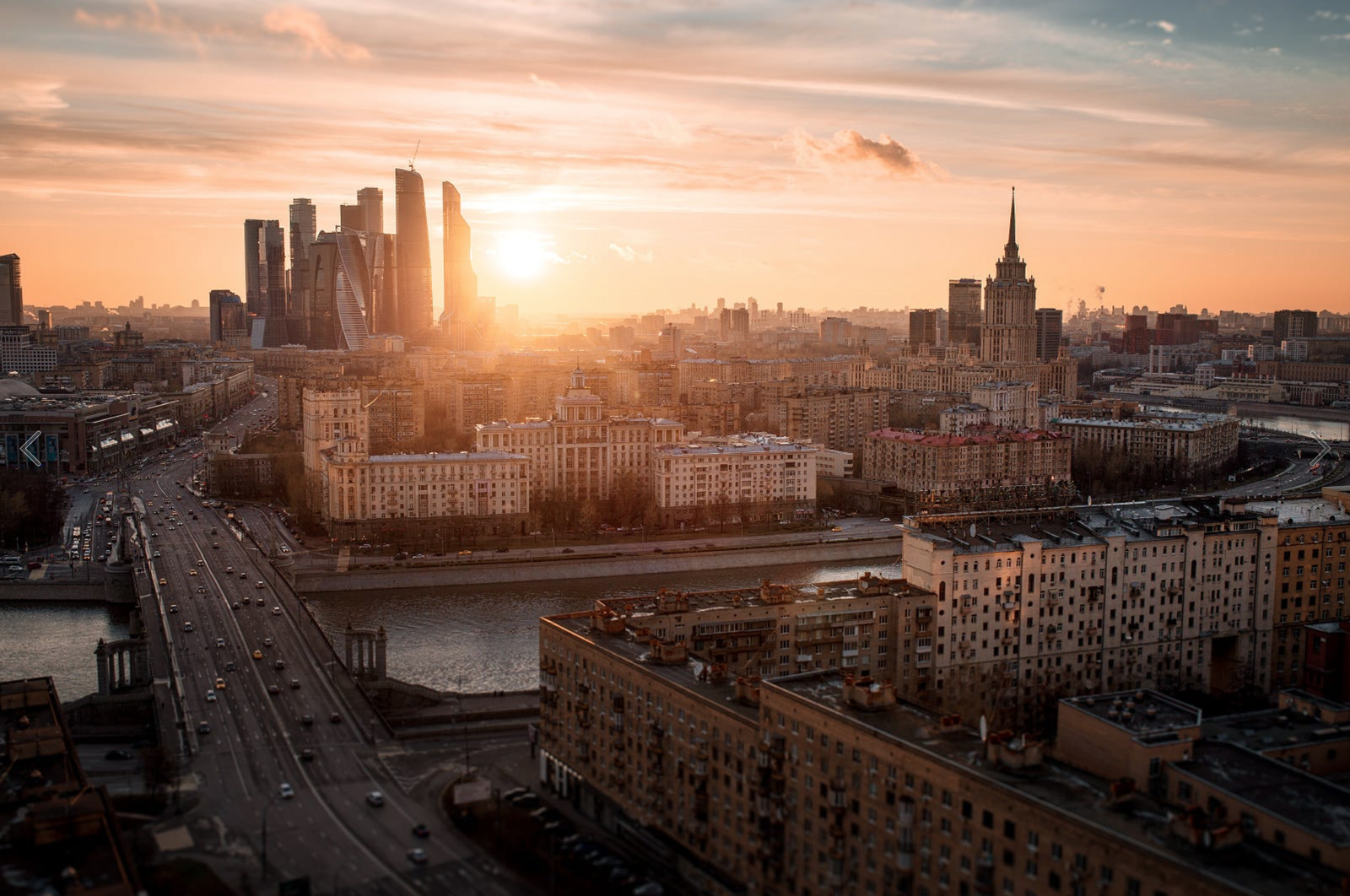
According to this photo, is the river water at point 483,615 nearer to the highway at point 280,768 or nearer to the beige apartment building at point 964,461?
the highway at point 280,768

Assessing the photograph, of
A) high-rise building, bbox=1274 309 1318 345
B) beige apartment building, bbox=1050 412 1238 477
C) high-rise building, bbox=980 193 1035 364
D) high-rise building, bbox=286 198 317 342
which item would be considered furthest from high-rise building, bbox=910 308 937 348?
beige apartment building, bbox=1050 412 1238 477

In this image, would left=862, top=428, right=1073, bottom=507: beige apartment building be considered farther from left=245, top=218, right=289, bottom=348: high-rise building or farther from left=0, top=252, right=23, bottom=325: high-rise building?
left=245, top=218, right=289, bottom=348: high-rise building

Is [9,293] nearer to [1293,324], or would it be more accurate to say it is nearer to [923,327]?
[923,327]

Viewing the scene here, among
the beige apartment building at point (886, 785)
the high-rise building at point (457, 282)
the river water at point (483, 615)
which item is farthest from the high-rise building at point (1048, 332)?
the beige apartment building at point (886, 785)

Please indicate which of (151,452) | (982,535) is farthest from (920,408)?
(982,535)

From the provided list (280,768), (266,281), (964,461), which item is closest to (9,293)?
(266,281)

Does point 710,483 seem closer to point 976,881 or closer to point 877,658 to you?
point 877,658
